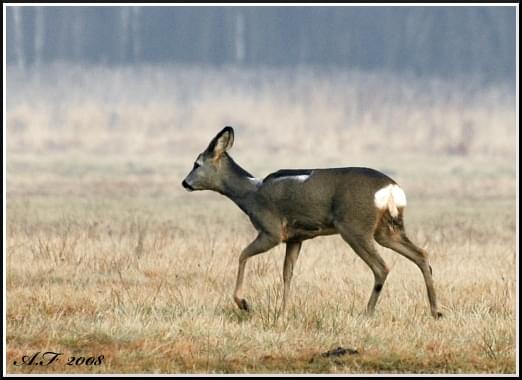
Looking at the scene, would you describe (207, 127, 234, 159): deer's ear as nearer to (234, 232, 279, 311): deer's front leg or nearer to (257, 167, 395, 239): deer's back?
(257, 167, 395, 239): deer's back

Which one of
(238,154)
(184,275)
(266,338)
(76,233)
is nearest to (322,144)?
(238,154)

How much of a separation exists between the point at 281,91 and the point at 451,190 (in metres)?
25.5

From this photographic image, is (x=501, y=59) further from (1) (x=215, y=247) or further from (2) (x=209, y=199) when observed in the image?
(1) (x=215, y=247)

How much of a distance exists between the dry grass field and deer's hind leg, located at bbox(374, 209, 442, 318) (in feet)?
0.91

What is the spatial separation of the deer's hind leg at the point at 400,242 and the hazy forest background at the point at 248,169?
29 centimetres

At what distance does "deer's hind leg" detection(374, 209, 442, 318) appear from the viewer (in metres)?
11.1

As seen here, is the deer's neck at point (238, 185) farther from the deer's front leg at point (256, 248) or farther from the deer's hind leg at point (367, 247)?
the deer's hind leg at point (367, 247)

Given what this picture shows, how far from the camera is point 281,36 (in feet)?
188

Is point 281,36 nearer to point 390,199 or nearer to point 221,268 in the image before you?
point 221,268

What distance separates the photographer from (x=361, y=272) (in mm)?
13555

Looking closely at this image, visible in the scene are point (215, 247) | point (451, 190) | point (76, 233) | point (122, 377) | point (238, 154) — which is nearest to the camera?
point (122, 377)

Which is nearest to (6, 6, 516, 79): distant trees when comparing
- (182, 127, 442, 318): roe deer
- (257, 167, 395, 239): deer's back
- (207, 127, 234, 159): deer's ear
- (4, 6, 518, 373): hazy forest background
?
(4, 6, 518, 373): hazy forest background

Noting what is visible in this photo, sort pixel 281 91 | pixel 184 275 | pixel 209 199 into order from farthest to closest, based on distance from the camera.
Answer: pixel 281 91, pixel 209 199, pixel 184 275

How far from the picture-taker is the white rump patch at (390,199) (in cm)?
1098
